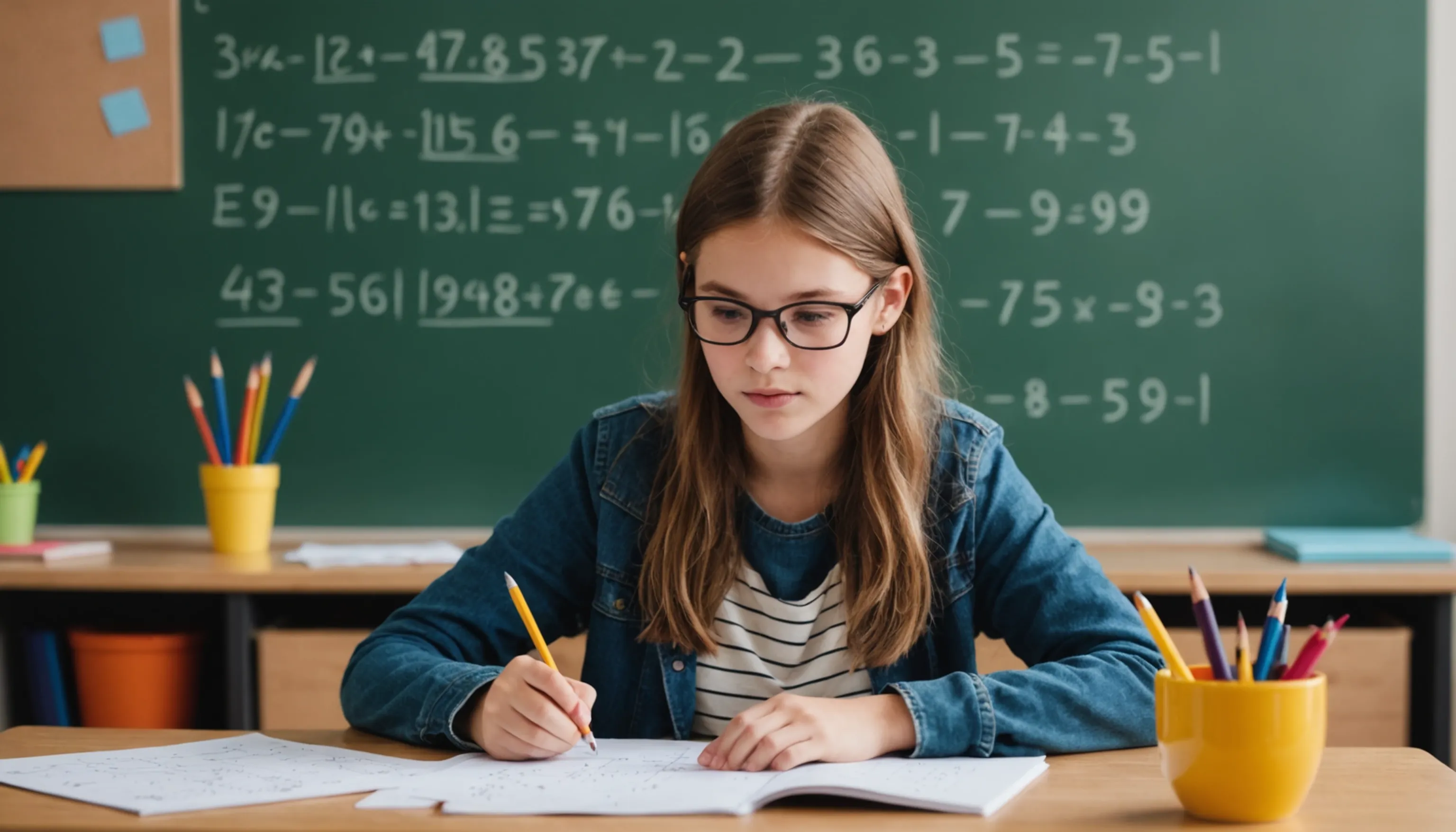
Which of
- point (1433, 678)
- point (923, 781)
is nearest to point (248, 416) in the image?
point (923, 781)

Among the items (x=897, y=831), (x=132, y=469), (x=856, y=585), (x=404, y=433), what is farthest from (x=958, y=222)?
(x=897, y=831)

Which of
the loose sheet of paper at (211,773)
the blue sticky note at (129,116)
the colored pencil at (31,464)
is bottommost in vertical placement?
the loose sheet of paper at (211,773)

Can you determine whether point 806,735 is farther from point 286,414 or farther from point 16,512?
→ point 16,512

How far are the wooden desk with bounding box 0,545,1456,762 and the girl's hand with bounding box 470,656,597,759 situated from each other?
109cm

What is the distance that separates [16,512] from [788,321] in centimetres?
177

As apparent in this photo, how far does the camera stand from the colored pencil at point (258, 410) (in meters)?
2.41

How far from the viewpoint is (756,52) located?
2543 millimetres

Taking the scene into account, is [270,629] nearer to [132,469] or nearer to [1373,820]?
[132,469]

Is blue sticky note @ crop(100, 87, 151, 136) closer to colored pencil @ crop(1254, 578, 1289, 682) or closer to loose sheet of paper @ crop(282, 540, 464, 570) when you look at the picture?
loose sheet of paper @ crop(282, 540, 464, 570)

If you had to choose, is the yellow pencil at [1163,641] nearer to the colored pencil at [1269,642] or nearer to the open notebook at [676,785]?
the colored pencil at [1269,642]

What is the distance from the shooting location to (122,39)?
8.50 ft

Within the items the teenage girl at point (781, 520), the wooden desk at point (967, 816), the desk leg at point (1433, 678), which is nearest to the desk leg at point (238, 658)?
the teenage girl at point (781, 520)

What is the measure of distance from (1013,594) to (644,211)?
145 cm

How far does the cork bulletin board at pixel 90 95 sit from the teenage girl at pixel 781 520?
5.23ft
